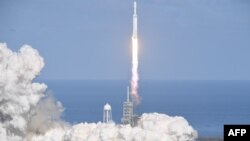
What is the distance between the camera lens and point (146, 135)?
289ft

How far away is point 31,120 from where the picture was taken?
92188 millimetres

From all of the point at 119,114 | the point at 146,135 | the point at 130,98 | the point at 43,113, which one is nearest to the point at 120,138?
the point at 146,135

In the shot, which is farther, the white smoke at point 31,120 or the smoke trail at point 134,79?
the smoke trail at point 134,79

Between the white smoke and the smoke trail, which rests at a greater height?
the smoke trail

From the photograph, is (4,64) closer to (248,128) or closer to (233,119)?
(248,128)

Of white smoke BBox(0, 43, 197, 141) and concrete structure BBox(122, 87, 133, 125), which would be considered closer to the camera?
white smoke BBox(0, 43, 197, 141)

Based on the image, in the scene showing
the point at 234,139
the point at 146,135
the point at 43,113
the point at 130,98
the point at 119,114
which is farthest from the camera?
the point at 119,114

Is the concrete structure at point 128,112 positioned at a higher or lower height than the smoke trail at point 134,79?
lower

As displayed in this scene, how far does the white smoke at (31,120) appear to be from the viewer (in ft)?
290

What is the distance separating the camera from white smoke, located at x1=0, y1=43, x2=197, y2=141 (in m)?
88.4

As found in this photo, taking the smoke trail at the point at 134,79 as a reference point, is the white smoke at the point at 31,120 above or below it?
below

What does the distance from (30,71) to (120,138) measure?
905 cm

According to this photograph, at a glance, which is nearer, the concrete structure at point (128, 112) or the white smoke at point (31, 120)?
the white smoke at point (31, 120)

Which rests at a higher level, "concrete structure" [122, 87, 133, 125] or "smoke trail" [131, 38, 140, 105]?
"smoke trail" [131, 38, 140, 105]
